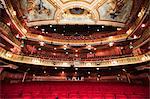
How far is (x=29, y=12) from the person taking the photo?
8.16 meters

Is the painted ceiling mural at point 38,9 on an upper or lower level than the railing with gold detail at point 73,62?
upper

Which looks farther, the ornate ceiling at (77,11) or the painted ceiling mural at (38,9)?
the ornate ceiling at (77,11)

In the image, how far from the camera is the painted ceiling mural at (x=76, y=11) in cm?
779

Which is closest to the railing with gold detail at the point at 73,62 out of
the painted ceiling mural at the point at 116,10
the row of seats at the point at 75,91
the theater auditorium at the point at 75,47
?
the theater auditorium at the point at 75,47

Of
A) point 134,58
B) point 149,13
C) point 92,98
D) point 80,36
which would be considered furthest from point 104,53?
point 92,98

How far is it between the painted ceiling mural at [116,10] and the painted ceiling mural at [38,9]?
2289 millimetres

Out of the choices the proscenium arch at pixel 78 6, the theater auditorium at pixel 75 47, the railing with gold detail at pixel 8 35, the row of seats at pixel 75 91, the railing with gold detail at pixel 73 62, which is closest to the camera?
the row of seats at pixel 75 91

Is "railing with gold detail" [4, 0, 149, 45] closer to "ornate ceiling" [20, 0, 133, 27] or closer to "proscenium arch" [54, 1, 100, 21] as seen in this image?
"ornate ceiling" [20, 0, 133, 27]

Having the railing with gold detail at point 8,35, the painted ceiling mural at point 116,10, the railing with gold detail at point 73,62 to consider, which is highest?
the painted ceiling mural at point 116,10

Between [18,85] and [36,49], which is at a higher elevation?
[36,49]

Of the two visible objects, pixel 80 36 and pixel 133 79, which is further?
pixel 80 36

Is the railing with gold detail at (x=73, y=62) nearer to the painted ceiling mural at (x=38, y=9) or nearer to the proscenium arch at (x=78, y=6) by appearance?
the painted ceiling mural at (x=38, y=9)

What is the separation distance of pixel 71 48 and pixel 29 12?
101 inches

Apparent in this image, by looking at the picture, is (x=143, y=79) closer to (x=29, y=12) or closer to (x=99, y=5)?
(x=99, y=5)
